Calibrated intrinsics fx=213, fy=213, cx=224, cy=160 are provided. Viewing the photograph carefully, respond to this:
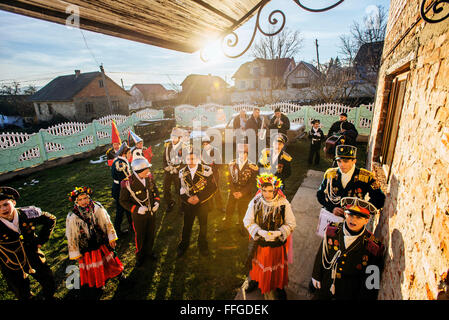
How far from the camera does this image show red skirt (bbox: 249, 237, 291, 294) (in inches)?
113

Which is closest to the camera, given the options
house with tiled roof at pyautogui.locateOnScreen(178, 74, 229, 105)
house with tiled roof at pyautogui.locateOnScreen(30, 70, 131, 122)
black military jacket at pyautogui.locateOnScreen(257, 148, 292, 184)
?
black military jacket at pyautogui.locateOnScreen(257, 148, 292, 184)

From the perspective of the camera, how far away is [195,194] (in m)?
3.96

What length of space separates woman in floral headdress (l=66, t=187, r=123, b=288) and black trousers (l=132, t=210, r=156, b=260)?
0.52 m

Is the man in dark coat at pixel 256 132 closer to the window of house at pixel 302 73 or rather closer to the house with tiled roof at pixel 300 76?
the house with tiled roof at pixel 300 76

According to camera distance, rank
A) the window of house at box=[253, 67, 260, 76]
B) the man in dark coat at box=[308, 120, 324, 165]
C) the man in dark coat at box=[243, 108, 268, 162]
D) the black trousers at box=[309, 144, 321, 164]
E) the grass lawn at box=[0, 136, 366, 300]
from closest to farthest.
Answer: the grass lawn at box=[0, 136, 366, 300]
the man in dark coat at box=[308, 120, 324, 165]
the black trousers at box=[309, 144, 321, 164]
the man in dark coat at box=[243, 108, 268, 162]
the window of house at box=[253, 67, 260, 76]

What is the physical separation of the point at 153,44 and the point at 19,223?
3019 millimetres

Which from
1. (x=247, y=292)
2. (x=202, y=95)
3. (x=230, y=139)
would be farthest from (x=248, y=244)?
(x=202, y=95)

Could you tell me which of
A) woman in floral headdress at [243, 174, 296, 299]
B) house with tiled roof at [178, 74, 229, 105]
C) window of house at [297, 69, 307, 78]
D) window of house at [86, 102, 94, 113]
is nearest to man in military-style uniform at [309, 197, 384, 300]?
woman in floral headdress at [243, 174, 296, 299]

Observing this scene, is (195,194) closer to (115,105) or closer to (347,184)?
(347,184)

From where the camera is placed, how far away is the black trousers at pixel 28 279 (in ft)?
9.52

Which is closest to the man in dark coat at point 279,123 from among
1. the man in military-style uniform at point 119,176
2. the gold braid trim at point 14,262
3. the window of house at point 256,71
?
the man in military-style uniform at point 119,176

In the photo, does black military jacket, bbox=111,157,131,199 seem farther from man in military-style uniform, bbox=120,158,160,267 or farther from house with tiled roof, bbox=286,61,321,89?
house with tiled roof, bbox=286,61,321,89

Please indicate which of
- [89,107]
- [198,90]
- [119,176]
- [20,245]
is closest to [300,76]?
[198,90]
